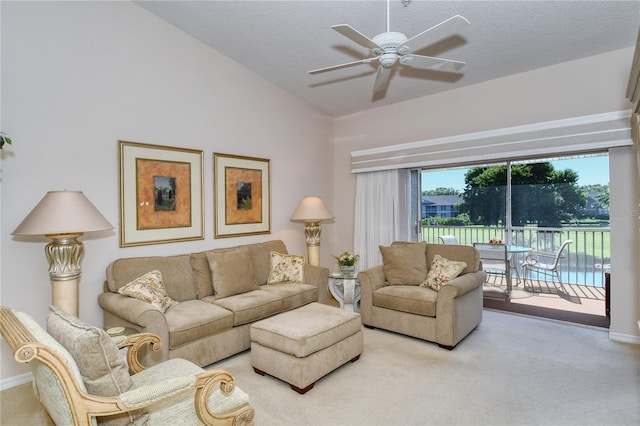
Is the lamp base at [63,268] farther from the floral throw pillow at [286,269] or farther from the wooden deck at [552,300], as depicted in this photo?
the wooden deck at [552,300]

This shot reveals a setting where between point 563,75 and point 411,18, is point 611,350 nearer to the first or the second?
point 563,75

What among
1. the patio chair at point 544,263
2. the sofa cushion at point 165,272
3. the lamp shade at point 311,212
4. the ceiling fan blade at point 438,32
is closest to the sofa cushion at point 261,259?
the lamp shade at point 311,212

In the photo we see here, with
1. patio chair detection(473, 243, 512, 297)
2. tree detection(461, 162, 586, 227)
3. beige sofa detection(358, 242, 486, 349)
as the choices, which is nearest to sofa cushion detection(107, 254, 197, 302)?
beige sofa detection(358, 242, 486, 349)

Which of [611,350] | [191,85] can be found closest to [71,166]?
[191,85]

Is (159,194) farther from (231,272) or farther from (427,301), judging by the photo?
(427,301)

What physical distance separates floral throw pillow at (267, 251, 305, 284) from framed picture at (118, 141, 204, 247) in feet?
3.13

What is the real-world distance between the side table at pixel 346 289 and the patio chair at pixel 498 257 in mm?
2063

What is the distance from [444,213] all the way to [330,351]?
3.43 meters

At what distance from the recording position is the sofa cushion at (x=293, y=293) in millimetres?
3762

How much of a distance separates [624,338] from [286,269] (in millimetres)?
3662

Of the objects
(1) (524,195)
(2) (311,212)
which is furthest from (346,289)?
(1) (524,195)

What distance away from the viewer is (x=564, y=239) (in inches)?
201

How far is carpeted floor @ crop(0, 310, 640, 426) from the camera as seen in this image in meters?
2.31

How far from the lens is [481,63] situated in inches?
153
